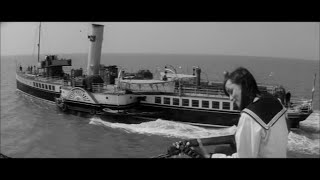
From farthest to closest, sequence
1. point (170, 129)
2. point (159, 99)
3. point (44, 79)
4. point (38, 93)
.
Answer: point (44, 79), point (38, 93), point (159, 99), point (170, 129)

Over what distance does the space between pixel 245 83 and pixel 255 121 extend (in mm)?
179

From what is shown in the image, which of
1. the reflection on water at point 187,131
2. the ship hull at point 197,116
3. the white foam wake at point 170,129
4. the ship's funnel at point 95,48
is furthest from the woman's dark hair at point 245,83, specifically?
the ship's funnel at point 95,48

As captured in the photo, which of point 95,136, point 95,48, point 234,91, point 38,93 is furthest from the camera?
point 38,93

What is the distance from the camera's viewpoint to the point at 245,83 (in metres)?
1.64

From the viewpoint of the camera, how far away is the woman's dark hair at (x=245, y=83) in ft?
5.33

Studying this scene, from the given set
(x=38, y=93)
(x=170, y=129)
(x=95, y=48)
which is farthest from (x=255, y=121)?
(x=38, y=93)

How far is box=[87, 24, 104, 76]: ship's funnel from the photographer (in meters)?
23.4

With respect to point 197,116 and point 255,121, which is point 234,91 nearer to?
point 255,121

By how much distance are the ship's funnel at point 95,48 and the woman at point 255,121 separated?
878 inches

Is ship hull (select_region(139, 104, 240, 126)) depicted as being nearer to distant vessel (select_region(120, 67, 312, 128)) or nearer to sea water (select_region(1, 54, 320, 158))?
distant vessel (select_region(120, 67, 312, 128))

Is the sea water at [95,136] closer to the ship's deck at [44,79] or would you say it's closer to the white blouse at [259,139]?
the ship's deck at [44,79]
